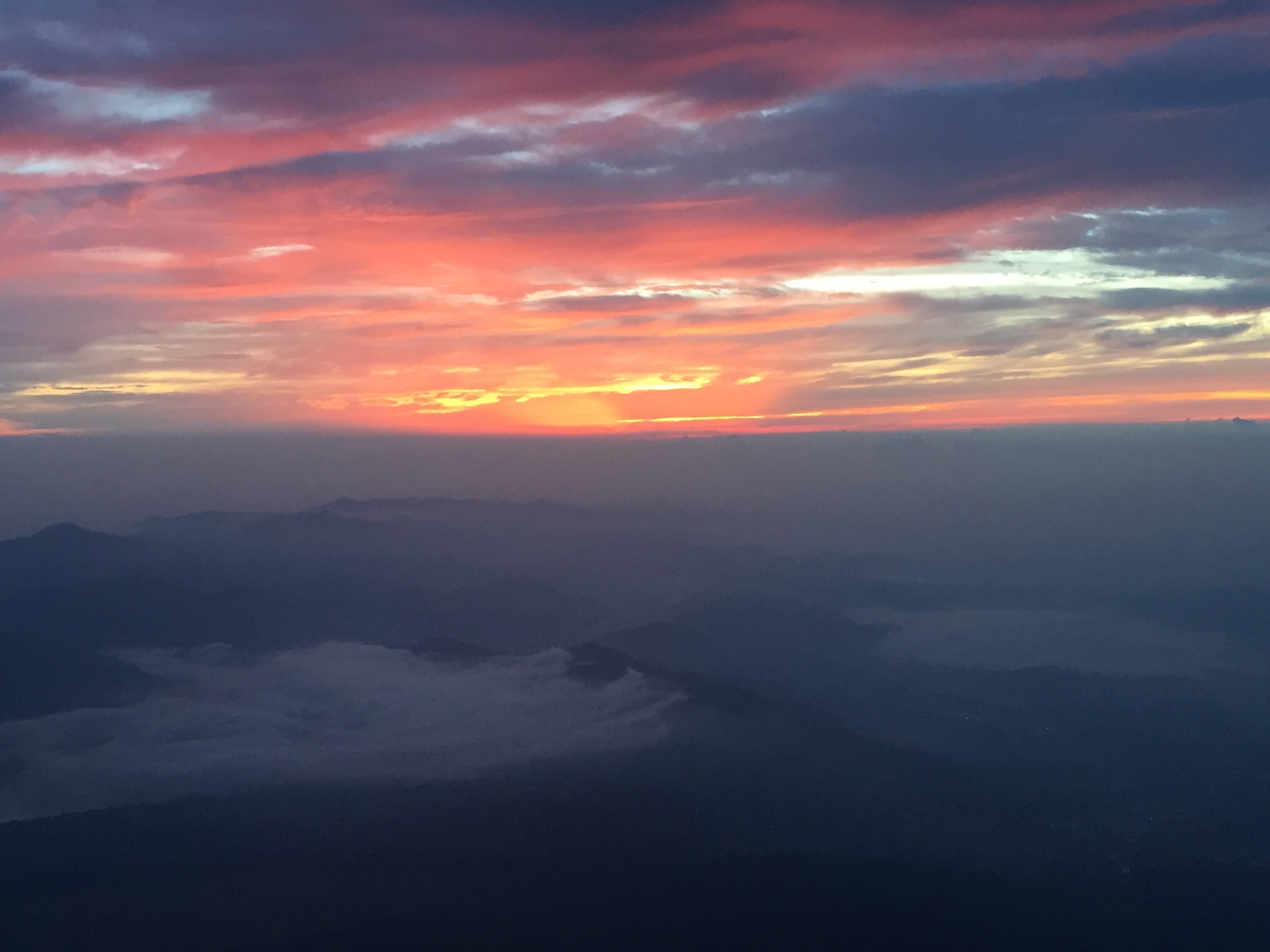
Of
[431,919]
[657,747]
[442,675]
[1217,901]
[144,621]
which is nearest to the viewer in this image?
[431,919]

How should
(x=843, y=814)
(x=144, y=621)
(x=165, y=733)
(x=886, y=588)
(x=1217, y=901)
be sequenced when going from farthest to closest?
(x=886, y=588) → (x=144, y=621) → (x=165, y=733) → (x=843, y=814) → (x=1217, y=901)

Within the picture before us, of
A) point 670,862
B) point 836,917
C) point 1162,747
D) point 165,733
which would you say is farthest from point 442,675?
point 1162,747

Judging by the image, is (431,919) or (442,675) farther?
(442,675)

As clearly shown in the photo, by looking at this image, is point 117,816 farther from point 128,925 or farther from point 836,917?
point 836,917

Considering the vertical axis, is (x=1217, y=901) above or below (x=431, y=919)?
below

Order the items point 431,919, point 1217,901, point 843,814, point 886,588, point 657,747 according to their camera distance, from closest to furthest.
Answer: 1. point 431,919
2. point 1217,901
3. point 843,814
4. point 657,747
5. point 886,588

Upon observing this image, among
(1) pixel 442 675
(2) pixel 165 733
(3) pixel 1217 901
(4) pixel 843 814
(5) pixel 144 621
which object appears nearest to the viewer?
(3) pixel 1217 901

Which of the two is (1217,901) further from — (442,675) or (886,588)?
(886,588)

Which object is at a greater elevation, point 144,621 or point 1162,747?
point 144,621

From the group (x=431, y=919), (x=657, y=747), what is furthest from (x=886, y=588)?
(x=431, y=919)
